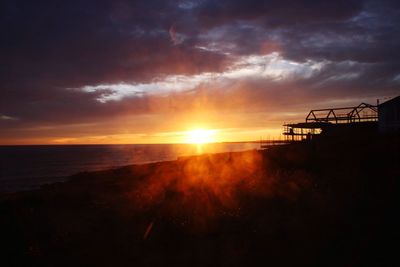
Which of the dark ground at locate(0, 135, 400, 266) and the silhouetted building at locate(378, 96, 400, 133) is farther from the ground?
the silhouetted building at locate(378, 96, 400, 133)

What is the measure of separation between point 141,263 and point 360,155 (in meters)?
18.8

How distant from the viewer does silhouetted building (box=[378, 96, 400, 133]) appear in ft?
105

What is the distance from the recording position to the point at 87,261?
8344mm

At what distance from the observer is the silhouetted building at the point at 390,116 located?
31969mm

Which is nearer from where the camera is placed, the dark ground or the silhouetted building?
the dark ground

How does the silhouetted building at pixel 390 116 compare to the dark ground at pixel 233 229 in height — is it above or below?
above

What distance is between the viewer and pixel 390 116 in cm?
3344

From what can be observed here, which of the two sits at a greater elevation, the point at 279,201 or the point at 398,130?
the point at 398,130

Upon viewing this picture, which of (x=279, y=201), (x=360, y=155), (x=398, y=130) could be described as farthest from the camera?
(x=398, y=130)

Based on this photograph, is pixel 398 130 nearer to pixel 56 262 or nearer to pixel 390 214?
pixel 390 214

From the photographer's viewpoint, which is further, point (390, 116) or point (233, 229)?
point (390, 116)

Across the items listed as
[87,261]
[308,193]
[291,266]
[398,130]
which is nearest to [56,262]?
[87,261]

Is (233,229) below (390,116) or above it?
below

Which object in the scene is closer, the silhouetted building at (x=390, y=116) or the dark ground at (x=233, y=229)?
the dark ground at (x=233, y=229)
